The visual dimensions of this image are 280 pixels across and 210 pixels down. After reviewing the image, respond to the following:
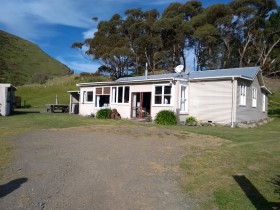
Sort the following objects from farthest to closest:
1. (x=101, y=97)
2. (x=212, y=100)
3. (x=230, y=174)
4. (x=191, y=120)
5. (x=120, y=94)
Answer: (x=101, y=97) < (x=120, y=94) < (x=191, y=120) < (x=212, y=100) < (x=230, y=174)

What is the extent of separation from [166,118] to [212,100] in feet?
10.5

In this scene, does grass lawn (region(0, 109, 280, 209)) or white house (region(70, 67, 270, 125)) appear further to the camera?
white house (region(70, 67, 270, 125))

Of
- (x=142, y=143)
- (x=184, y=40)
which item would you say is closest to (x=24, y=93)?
(x=184, y=40)

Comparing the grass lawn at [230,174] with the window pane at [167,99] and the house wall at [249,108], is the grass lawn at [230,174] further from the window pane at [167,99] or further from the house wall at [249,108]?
the window pane at [167,99]

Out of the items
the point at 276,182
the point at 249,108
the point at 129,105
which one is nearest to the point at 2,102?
the point at 129,105

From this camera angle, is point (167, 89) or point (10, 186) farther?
point (167, 89)

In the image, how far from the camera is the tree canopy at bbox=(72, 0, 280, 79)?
39156 millimetres

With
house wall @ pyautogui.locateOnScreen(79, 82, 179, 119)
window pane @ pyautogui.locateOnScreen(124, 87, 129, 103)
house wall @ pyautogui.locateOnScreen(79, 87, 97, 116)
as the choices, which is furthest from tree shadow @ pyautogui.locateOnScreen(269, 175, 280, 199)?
house wall @ pyautogui.locateOnScreen(79, 87, 97, 116)

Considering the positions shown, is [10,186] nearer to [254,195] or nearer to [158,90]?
[254,195]

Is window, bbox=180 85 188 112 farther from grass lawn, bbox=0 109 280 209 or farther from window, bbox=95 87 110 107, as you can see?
grass lawn, bbox=0 109 280 209

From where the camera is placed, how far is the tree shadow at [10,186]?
227 inches

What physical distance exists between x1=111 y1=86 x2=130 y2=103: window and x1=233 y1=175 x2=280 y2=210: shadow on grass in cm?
1696

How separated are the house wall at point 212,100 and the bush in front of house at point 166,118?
2088 mm

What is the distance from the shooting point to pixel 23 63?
294ft
